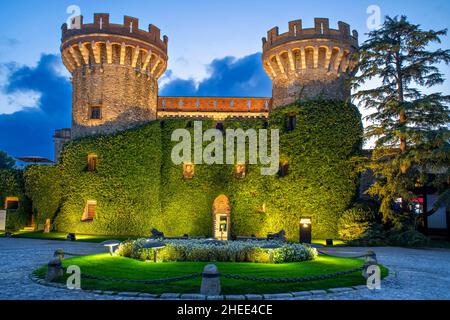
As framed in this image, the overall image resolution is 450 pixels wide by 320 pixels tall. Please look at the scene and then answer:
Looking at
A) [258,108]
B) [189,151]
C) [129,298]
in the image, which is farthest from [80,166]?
[129,298]

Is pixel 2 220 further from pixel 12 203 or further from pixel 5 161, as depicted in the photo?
pixel 5 161

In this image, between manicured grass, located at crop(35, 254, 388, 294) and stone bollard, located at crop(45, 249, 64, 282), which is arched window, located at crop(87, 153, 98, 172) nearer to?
manicured grass, located at crop(35, 254, 388, 294)

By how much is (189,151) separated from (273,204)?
6.38 m

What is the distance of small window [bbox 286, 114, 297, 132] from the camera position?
22281 millimetres

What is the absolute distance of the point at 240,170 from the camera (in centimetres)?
2319

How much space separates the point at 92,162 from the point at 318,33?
16312mm

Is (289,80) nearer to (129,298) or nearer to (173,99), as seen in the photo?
(173,99)

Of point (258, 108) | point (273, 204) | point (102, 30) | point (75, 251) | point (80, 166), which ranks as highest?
point (102, 30)

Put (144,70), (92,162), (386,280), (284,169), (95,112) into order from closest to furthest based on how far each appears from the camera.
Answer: (386,280), (284,169), (92,162), (95,112), (144,70)

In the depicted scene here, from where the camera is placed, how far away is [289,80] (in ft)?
76.3

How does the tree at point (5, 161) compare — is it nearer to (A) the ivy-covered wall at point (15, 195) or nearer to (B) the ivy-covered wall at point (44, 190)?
(A) the ivy-covered wall at point (15, 195)

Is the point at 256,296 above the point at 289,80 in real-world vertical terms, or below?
below

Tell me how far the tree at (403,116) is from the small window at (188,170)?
1056cm

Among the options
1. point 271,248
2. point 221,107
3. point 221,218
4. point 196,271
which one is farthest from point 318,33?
point 196,271
